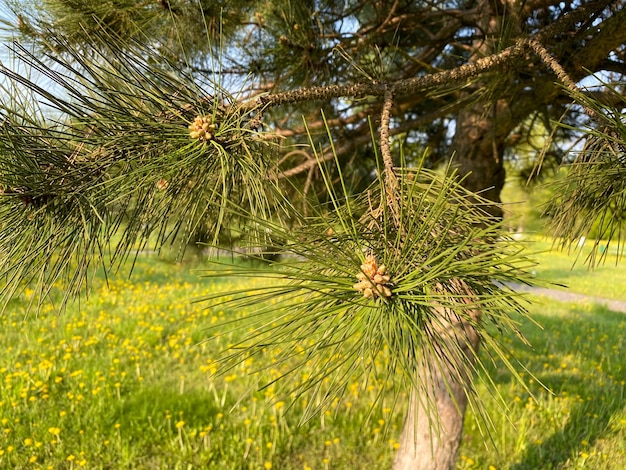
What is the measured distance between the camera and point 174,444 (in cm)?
192

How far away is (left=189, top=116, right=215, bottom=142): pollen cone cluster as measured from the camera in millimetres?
612

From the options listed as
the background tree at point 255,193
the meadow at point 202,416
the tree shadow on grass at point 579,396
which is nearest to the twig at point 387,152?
the background tree at point 255,193

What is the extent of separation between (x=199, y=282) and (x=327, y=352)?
5.36 meters

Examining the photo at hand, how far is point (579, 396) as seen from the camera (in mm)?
2605

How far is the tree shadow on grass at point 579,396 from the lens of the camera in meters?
2.12

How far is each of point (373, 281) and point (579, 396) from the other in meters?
2.80

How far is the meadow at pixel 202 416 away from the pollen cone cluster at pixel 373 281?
102 cm

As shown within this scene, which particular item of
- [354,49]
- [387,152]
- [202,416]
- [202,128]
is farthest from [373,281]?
[202,416]

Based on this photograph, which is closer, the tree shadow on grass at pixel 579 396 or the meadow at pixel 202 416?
the meadow at pixel 202 416

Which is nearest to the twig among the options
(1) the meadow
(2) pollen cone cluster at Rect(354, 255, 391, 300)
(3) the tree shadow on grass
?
(2) pollen cone cluster at Rect(354, 255, 391, 300)

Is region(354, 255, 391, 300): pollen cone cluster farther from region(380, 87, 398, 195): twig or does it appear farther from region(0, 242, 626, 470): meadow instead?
region(0, 242, 626, 470): meadow

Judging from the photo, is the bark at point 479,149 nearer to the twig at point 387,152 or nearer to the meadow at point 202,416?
the meadow at point 202,416

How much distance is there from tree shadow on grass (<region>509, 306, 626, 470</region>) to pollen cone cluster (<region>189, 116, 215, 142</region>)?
2149mm

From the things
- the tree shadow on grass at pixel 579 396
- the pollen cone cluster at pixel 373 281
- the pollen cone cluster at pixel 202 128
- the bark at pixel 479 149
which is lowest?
the tree shadow on grass at pixel 579 396
